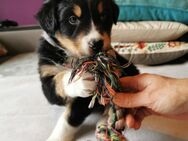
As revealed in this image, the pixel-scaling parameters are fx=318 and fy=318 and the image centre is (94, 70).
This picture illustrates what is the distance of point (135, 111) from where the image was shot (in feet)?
3.95

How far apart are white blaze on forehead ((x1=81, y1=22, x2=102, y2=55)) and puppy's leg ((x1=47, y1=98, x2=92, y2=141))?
0.22 meters

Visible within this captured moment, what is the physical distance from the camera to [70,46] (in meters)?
1.34

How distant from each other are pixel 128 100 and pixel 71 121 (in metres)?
0.31

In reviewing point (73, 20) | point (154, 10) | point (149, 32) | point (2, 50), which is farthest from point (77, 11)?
point (2, 50)

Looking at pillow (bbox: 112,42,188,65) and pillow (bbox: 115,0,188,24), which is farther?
pillow (bbox: 115,0,188,24)

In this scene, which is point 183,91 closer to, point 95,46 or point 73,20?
point 95,46

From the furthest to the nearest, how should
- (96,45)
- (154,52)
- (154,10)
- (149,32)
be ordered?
(154,10) < (149,32) < (154,52) < (96,45)

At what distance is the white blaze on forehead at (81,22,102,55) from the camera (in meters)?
1.19

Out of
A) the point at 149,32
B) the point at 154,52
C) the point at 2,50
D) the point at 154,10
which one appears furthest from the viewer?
the point at 2,50

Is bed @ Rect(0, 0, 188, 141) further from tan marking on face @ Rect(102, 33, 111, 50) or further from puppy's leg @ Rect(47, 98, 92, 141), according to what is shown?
tan marking on face @ Rect(102, 33, 111, 50)

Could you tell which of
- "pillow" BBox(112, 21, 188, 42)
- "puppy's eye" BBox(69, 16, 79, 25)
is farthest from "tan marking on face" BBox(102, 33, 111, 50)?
"pillow" BBox(112, 21, 188, 42)

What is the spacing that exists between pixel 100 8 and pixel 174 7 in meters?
1.22

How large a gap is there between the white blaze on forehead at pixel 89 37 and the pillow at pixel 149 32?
1.06 meters

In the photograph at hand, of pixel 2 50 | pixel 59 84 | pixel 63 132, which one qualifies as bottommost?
pixel 2 50
